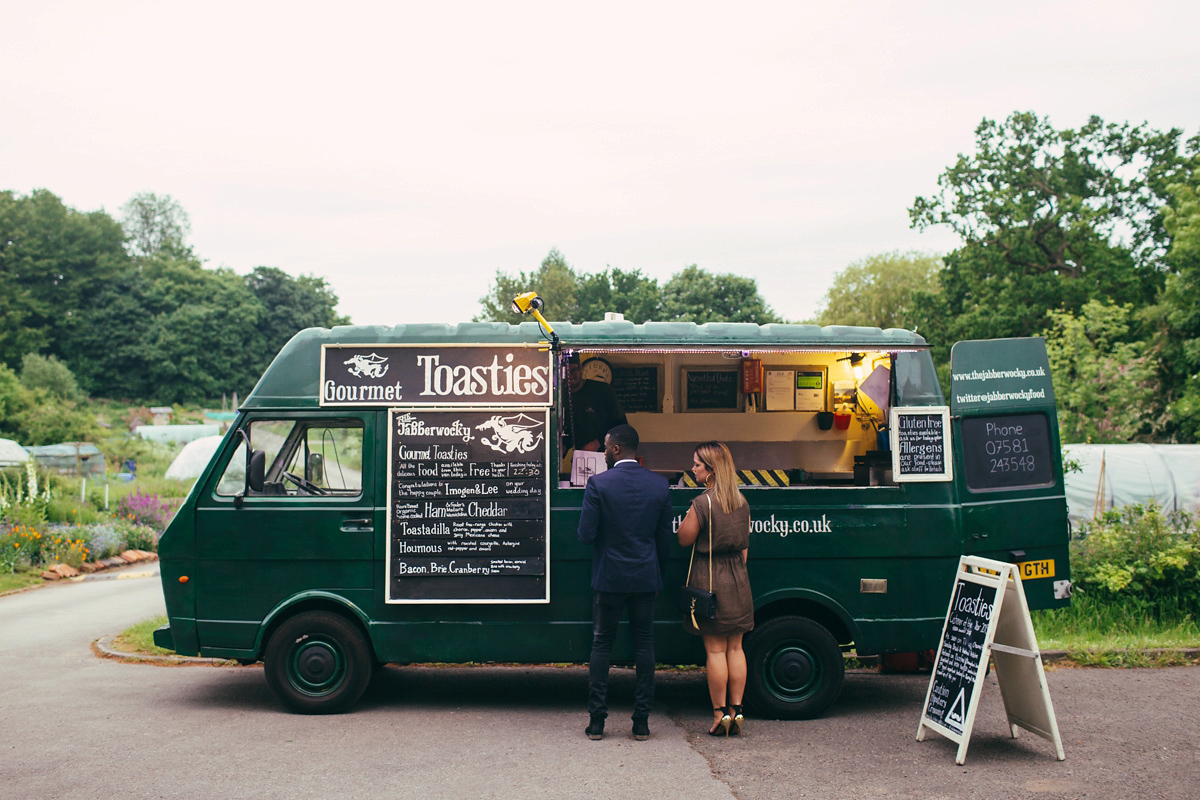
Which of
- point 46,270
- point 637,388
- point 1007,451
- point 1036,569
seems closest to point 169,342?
point 46,270

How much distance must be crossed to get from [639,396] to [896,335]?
9.37 feet

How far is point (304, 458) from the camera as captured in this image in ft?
22.2

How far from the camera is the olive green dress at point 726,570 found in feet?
19.9

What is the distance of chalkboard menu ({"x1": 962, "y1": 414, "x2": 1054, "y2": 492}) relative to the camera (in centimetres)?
677

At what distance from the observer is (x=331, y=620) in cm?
654

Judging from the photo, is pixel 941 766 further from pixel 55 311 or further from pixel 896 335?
pixel 55 311

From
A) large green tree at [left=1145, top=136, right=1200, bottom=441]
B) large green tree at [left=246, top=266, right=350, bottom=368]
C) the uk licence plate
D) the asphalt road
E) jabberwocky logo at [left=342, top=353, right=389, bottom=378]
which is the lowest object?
the asphalt road

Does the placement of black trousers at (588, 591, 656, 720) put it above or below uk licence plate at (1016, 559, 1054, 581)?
below

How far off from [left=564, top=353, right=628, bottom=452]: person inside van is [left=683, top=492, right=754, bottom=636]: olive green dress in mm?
1913

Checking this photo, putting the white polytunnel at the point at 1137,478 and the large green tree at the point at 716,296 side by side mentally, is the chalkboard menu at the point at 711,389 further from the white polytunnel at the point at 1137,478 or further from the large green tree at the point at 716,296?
the large green tree at the point at 716,296

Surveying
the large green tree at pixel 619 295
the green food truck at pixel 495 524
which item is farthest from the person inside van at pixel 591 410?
the large green tree at pixel 619 295

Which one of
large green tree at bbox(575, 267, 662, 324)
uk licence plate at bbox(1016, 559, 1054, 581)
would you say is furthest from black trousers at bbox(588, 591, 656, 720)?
large green tree at bbox(575, 267, 662, 324)

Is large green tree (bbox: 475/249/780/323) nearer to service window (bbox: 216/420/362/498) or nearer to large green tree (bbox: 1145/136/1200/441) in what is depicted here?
large green tree (bbox: 1145/136/1200/441)

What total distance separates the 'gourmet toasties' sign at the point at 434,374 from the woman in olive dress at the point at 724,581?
1440 millimetres
